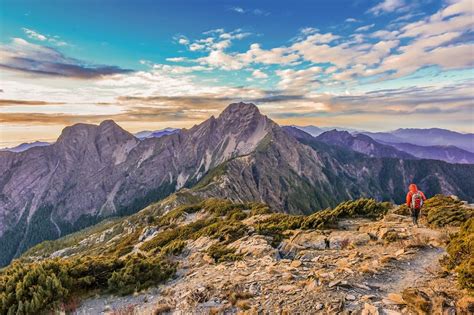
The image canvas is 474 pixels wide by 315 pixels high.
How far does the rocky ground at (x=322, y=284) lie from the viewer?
945 cm

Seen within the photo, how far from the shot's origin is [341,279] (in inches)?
456

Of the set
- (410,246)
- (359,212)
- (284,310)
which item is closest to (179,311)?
(284,310)

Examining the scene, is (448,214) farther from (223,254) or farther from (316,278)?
(223,254)

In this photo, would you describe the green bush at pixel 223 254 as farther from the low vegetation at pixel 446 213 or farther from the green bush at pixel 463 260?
the low vegetation at pixel 446 213

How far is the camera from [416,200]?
2022cm

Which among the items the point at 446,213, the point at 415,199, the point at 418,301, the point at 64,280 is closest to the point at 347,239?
the point at 415,199

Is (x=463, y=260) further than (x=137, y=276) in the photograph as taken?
No

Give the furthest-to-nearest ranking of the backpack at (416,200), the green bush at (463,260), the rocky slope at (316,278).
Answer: the backpack at (416,200), the rocky slope at (316,278), the green bush at (463,260)

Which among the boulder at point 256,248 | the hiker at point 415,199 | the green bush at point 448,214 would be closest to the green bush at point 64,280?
the boulder at point 256,248

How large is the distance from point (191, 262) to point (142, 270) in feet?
15.5

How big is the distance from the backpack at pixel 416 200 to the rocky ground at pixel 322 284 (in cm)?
169

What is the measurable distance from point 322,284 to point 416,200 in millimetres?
13156

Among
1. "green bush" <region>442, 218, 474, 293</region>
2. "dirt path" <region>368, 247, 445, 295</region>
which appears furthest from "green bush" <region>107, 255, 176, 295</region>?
"green bush" <region>442, 218, 474, 293</region>

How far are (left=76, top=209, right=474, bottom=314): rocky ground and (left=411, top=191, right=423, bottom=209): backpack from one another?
169cm
